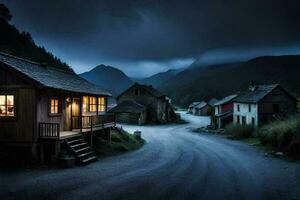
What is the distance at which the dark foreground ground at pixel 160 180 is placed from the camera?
11820 mm

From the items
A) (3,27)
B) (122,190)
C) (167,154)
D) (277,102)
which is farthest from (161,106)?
(3,27)

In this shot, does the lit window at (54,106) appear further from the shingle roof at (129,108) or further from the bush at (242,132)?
the shingle roof at (129,108)

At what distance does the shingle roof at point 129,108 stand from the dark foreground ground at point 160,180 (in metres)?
36.6

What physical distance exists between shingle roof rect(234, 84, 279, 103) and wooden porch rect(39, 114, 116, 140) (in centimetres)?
2517

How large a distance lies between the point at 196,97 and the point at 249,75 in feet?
176

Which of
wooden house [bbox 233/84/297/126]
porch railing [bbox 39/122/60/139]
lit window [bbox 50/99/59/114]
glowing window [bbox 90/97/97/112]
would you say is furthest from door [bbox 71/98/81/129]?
wooden house [bbox 233/84/297/126]

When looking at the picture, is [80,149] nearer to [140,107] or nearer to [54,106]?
[54,106]

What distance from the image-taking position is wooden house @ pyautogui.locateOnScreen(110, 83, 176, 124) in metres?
57.1

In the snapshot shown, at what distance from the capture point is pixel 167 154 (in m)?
23.2

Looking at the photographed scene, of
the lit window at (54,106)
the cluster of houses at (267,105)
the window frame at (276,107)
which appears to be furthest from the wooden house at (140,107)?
the lit window at (54,106)

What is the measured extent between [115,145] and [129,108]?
1334 inches

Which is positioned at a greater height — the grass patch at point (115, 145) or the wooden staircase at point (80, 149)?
the wooden staircase at point (80, 149)

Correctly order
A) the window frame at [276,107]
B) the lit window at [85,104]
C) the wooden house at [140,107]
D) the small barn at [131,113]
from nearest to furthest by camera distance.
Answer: the lit window at [85,104] → the window frame at [276,107] → the small barn at [131,113] → the wooden house at [140,107]

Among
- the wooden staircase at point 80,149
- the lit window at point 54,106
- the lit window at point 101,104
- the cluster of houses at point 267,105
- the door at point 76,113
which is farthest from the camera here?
the cluster of houses at point 267,105
